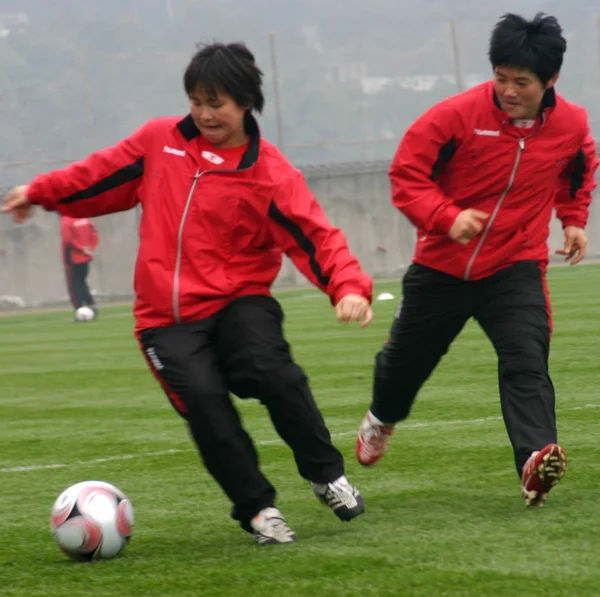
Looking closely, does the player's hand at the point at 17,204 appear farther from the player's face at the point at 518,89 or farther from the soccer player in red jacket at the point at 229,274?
the player's face at the point at 518,89

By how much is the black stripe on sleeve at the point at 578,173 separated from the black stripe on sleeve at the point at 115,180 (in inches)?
73.3

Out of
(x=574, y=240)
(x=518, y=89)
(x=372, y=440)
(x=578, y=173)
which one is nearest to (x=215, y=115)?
(x=518, y=89)

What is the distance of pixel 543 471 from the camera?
16.5 feet

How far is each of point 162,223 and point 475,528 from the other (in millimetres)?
1455

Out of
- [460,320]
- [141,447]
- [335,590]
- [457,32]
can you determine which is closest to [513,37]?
[460,320]

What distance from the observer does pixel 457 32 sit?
37.7m

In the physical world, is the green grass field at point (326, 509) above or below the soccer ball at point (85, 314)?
above

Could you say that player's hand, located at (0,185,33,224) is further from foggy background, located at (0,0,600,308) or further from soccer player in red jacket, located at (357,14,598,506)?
foggy background, located at (0,0,600,308)

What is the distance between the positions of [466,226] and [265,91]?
95.1ft

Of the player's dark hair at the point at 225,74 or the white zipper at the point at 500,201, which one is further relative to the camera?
the white zipper at the point at 500,201

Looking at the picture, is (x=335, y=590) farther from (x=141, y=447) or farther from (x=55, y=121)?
(x=55, y=121)

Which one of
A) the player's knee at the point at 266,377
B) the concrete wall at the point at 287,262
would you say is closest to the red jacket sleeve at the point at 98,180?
the player's knee at the point at 266,377

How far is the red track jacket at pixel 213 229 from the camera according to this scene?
481 centimetres

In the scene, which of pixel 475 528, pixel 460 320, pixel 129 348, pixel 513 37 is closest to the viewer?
pixel 475 528
